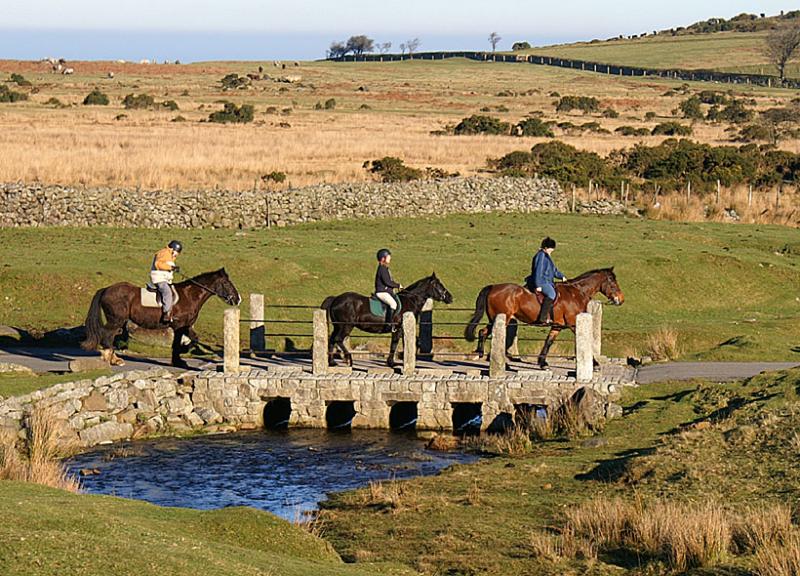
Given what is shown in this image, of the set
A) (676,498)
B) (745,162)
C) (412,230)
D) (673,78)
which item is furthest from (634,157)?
(673,78)

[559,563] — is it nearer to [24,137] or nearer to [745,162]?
[745,162]

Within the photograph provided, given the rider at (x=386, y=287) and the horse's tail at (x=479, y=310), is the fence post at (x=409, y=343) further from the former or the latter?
the horse's tail at (x=479, y=310)

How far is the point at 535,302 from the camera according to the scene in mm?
29406

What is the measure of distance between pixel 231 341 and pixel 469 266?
13445mm

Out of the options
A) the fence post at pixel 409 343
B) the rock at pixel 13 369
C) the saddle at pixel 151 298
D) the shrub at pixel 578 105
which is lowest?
the rock at pixel 13 369

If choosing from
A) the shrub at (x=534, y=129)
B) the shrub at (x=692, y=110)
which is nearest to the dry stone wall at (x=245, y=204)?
the shrub at (x=534, y=129)

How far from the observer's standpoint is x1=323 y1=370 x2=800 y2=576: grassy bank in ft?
56.4

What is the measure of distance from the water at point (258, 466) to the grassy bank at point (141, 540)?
331 centimetres

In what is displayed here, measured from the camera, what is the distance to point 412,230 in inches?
1914

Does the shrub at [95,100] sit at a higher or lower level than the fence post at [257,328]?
higher

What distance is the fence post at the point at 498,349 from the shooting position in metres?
28.1

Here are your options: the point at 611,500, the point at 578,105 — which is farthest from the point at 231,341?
the point at 578,105

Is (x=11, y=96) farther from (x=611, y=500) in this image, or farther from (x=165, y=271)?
(x=611, y=500)

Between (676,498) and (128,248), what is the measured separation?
25.7 meters
